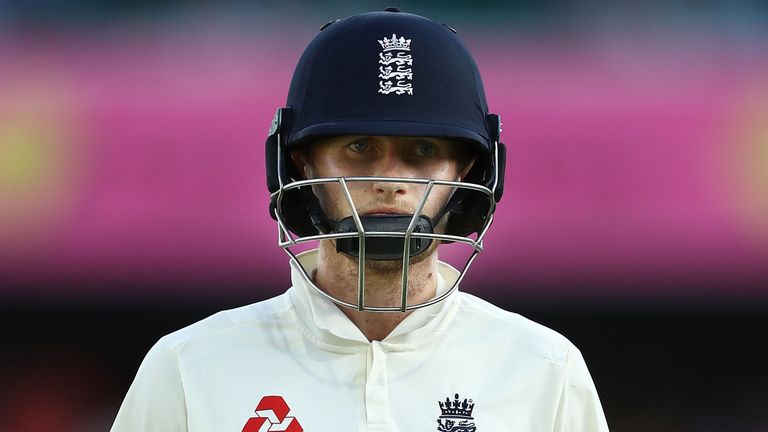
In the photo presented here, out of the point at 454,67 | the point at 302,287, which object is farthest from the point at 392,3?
the point at 302,287

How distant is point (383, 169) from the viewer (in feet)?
6.17

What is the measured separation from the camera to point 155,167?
318cm

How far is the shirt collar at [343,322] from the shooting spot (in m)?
1.87

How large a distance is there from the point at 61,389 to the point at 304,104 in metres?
1.61

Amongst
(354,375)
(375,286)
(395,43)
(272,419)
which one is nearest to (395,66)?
(395,43)

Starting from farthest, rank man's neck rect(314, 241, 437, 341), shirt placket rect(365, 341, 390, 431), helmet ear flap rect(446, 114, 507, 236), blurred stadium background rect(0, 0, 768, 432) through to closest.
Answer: blurred stadium background rect(0, 0, 768, 432), helmet ear flap rect(446, 114, 507, 236), man's neck rect(314, 241, 437, 341), shirt placket rect(365, 341, 390, 431)

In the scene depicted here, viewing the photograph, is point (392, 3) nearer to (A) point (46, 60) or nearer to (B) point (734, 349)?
(A) point (46, 60)

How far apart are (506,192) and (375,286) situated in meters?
1.30

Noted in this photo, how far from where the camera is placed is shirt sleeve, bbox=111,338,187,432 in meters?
1.86

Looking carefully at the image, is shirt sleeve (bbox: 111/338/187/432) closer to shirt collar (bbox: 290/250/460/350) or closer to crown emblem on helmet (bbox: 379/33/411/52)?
shirt collar (bbox: 290/250/460/350)

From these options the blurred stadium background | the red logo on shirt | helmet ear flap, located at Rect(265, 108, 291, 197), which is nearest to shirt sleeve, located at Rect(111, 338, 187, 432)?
the red logo on shirt

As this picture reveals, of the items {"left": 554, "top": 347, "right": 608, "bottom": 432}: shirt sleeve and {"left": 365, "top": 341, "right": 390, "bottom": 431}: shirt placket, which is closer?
{"left": 365, "top": 341, "right": 390, "bottom": 431}: shirt placket

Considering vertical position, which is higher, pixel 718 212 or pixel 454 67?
pixel 454 67

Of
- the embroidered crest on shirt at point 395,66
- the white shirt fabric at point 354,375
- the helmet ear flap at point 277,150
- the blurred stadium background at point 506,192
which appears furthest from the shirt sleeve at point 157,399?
the blurred stadium background at point 506,192
